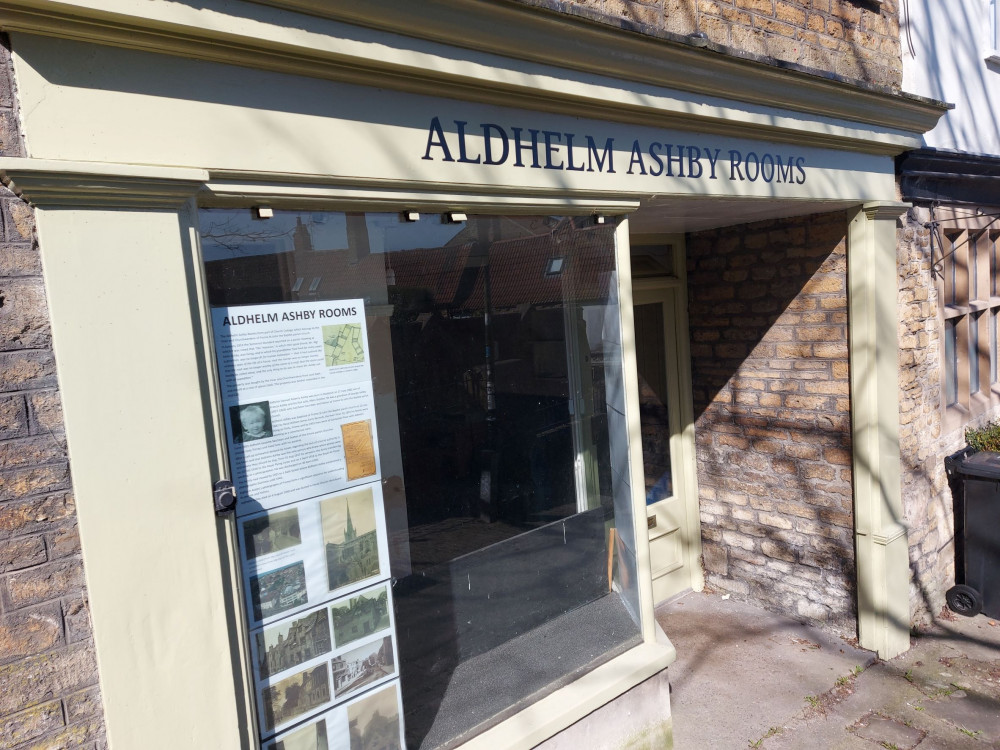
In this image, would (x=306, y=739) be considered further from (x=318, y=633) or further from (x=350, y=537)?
(x=350, y=537)

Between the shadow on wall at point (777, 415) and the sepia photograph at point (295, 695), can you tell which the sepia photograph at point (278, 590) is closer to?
the sepia photograph at point (295, 695)

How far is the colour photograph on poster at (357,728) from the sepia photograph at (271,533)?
2.04 feet

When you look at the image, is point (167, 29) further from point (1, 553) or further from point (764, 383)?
point (764, 383)

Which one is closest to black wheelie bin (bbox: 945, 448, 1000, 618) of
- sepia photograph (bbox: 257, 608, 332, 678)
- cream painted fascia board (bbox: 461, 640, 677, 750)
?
cream painted fascia board (bbox: 461, 640, 677, 750)

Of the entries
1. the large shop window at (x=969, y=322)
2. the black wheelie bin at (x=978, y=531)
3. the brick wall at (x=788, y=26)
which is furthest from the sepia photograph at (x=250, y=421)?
the black wheelie bin at (x=978, y=531)

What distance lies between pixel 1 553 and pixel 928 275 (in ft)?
17.8

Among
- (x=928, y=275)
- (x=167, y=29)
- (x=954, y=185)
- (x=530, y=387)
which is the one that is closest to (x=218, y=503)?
(x=167, y=29)

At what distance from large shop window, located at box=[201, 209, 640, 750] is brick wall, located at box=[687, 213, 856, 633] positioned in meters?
1.99

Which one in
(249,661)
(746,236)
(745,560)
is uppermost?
(746,236)

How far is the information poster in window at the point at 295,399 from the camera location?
2.31 m

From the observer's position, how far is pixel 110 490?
76.4 inches

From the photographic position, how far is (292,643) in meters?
2.46

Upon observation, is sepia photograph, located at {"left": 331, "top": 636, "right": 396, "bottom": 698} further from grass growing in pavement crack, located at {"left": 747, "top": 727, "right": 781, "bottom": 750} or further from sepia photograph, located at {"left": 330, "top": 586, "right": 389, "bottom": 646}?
grass growing in pavement crack, located at {"left": 747, "top": 727, "right": 781, "bottom": 750}

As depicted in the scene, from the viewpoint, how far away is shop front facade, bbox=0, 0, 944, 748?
1.94 metres
